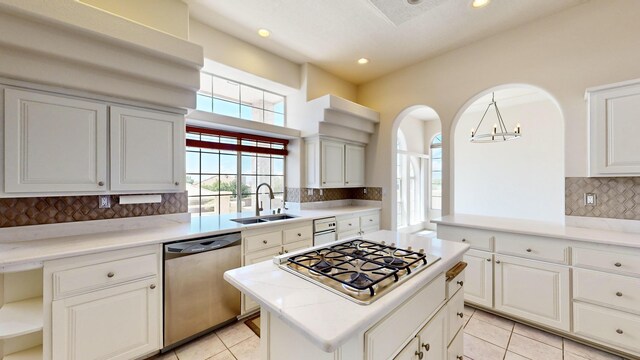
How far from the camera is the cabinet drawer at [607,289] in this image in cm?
184

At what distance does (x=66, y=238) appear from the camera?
192 centimetres

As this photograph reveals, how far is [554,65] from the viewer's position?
101 inches

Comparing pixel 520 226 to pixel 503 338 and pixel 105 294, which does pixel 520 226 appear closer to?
pixel 503 338

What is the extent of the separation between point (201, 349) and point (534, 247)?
3.09 meters

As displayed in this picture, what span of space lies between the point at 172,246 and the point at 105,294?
0.48 metres

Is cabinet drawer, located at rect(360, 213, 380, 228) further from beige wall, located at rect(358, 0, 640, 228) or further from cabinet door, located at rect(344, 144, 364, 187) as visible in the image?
beige wall, located at rect(358, 0, 640, 228)

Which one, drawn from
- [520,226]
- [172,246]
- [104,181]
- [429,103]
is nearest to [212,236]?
[172,246]

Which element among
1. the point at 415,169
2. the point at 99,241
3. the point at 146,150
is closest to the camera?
the point at 99,241

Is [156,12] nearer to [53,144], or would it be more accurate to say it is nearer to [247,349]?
[53,144]

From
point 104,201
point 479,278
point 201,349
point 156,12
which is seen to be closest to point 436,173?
point 479,278

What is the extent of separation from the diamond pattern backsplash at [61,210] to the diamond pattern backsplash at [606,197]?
418 centimetres

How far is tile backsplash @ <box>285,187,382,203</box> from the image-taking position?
12.3 feet

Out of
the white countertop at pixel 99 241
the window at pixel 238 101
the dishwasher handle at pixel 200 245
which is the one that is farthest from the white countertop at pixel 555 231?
the window at pixel 238 101

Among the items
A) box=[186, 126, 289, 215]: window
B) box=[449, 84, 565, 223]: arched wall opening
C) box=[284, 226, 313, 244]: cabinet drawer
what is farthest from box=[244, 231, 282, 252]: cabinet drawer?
box=[449, 84, 565, 223]: arched wall opening
